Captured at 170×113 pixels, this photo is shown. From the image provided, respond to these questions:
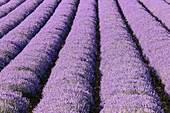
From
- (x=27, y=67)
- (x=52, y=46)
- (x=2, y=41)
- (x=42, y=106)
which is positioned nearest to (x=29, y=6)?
(x=2, y=41)

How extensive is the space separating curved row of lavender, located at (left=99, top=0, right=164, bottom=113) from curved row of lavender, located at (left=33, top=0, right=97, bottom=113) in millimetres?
604

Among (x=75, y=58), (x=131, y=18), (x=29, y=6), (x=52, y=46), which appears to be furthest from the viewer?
(x=29, y=6)

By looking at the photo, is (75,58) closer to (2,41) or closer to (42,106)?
(42,106)

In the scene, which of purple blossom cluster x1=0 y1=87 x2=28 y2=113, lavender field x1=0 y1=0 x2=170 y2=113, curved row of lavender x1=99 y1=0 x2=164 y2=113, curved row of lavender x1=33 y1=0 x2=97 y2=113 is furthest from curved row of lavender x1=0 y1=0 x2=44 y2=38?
curved row of lavender x1=99 y1=0 x2=164 y2=113

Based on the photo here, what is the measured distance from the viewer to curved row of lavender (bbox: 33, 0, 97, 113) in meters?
5.12

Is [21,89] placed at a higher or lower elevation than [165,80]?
lower

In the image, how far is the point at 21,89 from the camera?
243 inches

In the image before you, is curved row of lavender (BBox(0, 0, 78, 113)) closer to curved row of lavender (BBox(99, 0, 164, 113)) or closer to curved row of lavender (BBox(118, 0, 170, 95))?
curved row of lavender (BBox(99, 0, 164, 113))

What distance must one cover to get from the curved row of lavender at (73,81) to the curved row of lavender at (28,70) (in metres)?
0.59

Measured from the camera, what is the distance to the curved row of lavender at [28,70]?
563 centimetres

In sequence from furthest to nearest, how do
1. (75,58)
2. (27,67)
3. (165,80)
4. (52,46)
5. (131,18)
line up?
(131,18)
(52,46)
(75,58)
(27,67)
(165,80)

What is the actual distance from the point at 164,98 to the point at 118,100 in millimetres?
2369

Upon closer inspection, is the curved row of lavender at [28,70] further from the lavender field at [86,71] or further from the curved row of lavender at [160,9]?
the curved row of lavender at [160,9]

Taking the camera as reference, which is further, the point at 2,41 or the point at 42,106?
the point at 2,41
